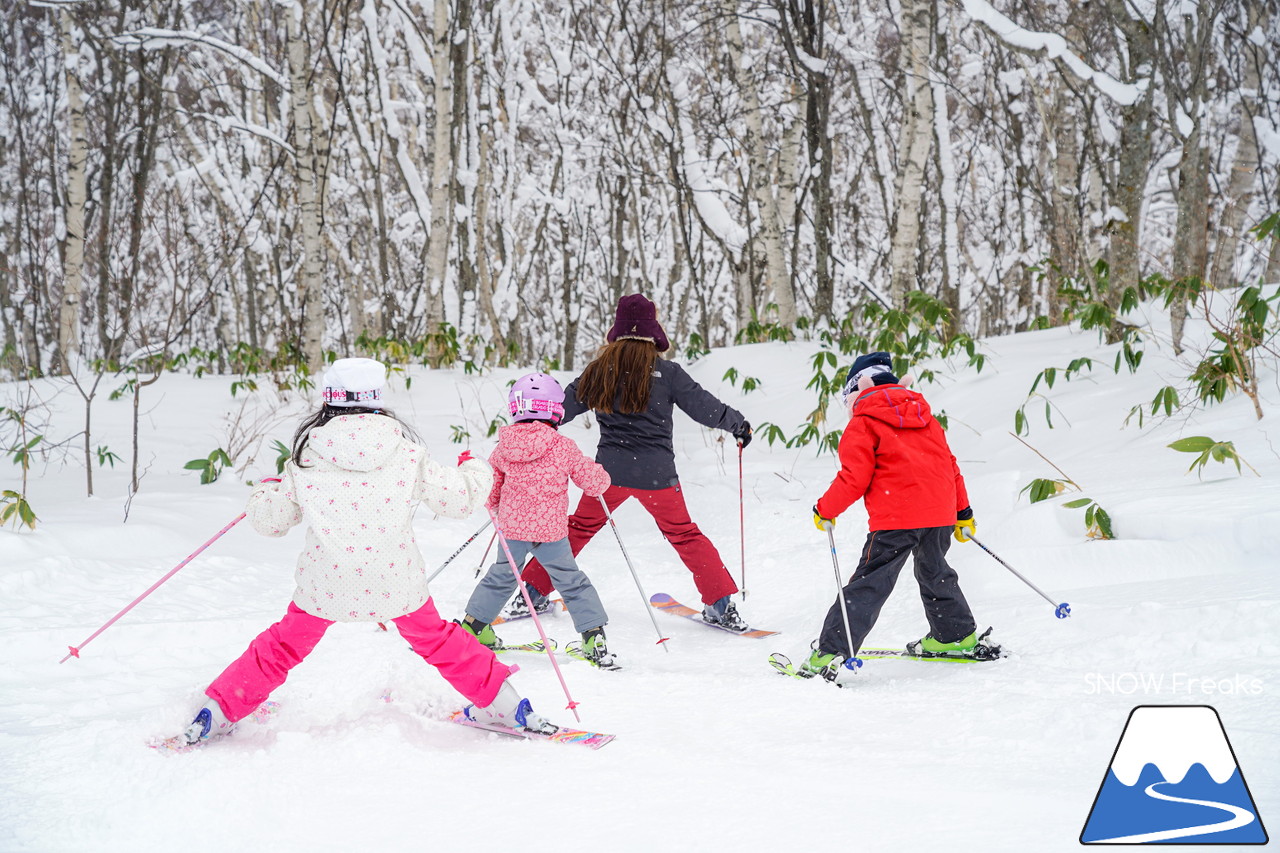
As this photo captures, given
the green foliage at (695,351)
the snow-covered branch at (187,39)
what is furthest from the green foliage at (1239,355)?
the snow-covered branch at (187,39)

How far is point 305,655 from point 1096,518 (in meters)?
3.49

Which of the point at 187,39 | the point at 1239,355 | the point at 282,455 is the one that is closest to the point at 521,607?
the point at 282,455

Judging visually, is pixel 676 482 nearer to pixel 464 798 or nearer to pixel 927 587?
pixel 927 587

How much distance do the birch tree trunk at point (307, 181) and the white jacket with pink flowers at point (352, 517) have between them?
7.88 m

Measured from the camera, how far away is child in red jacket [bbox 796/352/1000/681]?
11.4 ft

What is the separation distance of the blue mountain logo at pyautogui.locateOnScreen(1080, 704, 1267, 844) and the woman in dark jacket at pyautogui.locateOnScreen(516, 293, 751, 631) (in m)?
2.25

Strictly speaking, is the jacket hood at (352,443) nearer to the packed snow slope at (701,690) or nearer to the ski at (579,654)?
the packed snow slope at (701,690)

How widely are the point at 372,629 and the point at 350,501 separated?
1492 millimetres

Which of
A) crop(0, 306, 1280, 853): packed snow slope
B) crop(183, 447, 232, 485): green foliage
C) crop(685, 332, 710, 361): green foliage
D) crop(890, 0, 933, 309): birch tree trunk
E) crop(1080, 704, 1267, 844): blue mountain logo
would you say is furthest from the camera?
crop(685, 332, 710, 361): green foliage

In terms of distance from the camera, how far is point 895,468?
3490 millimetres

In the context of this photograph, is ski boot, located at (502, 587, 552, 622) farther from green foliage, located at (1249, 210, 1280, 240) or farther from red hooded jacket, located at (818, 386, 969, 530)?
green foliage, located at (1249, 210, 1280, 240)

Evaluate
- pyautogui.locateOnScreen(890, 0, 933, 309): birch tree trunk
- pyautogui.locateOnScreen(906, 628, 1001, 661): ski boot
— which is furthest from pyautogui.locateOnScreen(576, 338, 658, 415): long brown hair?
pyautogui.locateOnScreen(890, 0, 933, 309): birch tree trunk

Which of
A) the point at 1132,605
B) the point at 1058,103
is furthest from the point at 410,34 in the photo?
the point at 1132,605

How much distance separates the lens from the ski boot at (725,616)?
4.59 m
